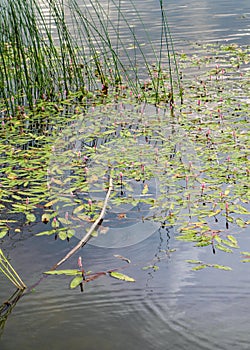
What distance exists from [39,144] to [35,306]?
183 cm

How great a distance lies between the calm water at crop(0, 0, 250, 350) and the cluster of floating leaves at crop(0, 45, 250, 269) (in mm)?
142

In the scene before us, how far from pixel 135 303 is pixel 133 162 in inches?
53.4

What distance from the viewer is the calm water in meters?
1.85

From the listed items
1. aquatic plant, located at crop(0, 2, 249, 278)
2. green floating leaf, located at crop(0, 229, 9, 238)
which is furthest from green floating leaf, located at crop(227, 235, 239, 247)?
green floating leaf, located at crop(0, 229, 9, 238)

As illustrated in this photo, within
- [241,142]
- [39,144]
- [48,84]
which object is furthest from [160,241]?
[48,84]

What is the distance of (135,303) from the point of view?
80.4 inches

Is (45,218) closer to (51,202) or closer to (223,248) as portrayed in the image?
(51,202)

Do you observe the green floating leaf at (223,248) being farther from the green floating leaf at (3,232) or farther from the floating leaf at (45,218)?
the green floating leaf at (3,232)

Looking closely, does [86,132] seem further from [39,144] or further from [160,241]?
[160,241]

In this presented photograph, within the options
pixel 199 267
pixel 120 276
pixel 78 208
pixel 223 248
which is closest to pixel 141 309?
pixel 120 276

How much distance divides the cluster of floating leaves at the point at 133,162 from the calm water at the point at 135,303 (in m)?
0.14

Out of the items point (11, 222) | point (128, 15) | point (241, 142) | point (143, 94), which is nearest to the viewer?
point (11, 222)

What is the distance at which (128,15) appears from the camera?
977cm

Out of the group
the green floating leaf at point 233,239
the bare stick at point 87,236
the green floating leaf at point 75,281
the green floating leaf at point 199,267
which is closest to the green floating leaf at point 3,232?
the bare stick at point 87,236
